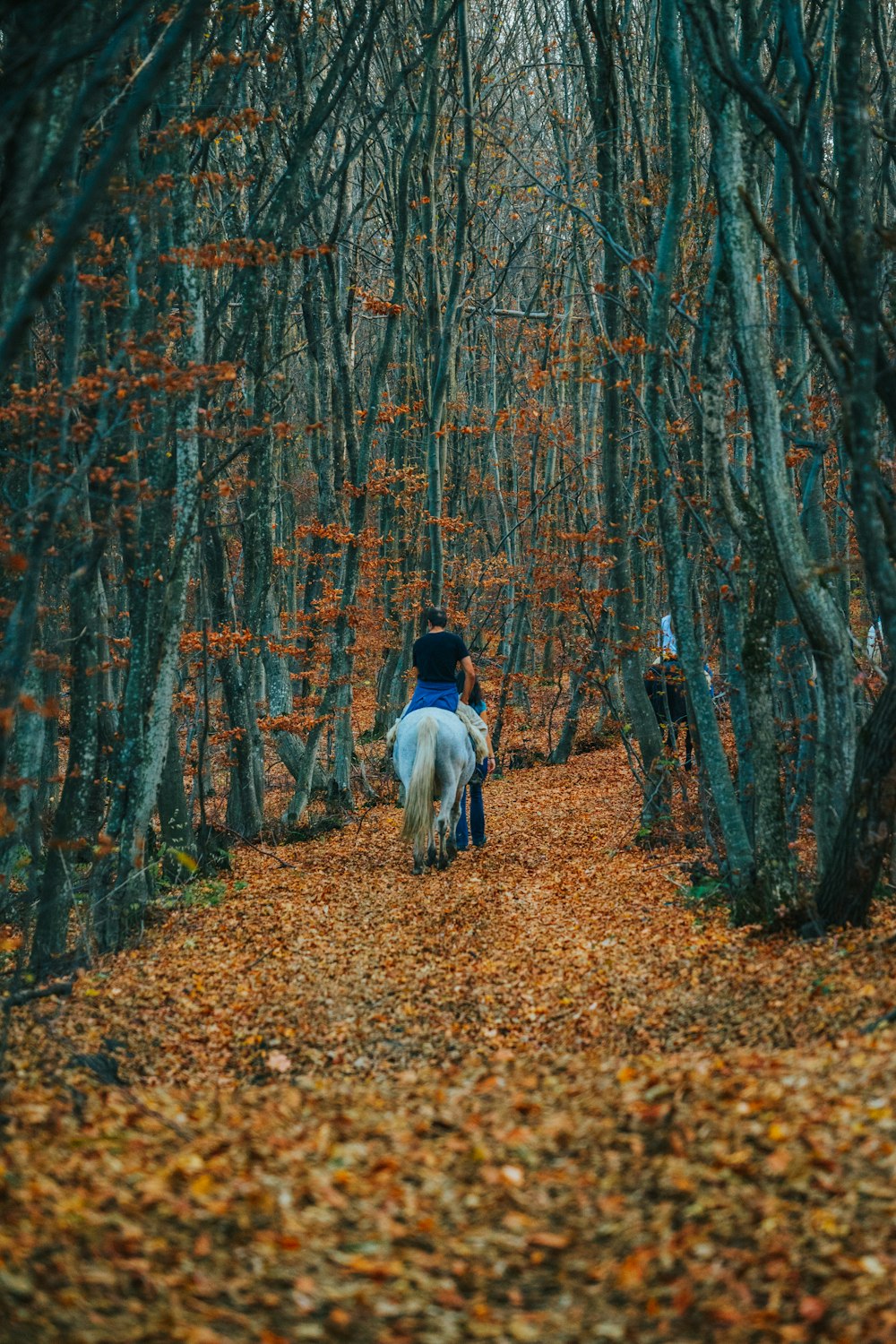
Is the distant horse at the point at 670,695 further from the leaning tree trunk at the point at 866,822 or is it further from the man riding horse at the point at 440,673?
the leaning tree trunk at the point at 866,822

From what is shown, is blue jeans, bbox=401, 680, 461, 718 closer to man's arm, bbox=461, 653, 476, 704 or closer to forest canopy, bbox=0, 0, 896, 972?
man's arm, bbox=461, 653, 476, 704

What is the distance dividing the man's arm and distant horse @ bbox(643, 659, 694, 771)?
197 centimetres

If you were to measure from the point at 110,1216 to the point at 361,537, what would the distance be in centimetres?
1083

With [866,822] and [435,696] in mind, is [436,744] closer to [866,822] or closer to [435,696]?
[435,696]

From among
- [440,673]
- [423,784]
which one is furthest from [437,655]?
[423,784]

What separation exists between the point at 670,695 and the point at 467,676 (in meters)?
4.57

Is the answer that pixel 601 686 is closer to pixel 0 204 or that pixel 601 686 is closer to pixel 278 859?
pixel 278 859

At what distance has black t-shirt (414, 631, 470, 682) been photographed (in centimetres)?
1143

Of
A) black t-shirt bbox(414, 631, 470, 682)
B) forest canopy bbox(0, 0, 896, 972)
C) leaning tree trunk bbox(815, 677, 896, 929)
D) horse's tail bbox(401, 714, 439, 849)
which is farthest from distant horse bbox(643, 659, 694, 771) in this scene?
leaning tree trunk bbox(815, 677, 896, 929)

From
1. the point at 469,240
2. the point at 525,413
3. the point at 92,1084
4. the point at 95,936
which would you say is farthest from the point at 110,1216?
the point at 469,240

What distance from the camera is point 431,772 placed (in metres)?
10.8

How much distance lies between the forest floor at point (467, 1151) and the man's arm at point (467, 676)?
14.0ft

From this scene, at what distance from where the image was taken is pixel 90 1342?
9.83ft

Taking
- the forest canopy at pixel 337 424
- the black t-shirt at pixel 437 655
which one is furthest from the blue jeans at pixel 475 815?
the forest canopy at pixel 337 424
